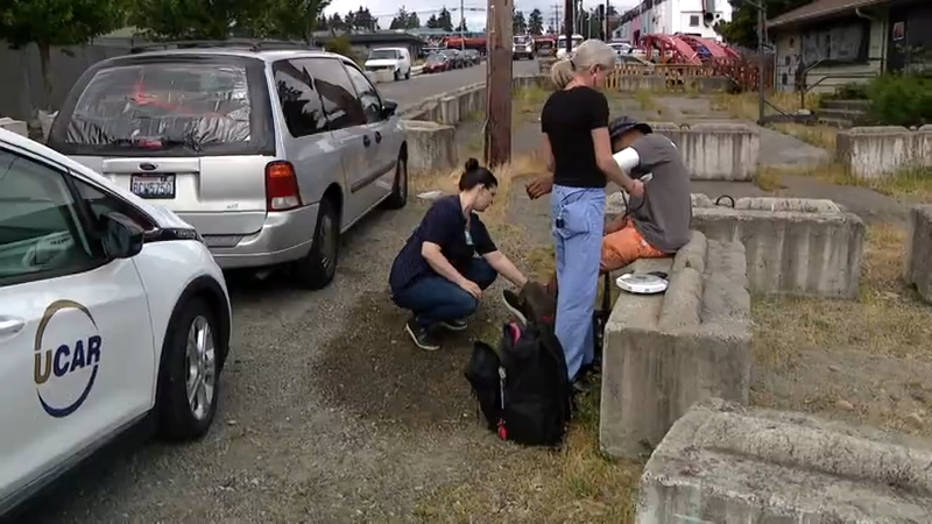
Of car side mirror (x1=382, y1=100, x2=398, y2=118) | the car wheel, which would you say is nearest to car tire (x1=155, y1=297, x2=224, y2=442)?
car side mirror (x1=382, y1=100, x2=398, y2=118)

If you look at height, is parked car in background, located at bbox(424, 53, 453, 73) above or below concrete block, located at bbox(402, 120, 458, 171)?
above

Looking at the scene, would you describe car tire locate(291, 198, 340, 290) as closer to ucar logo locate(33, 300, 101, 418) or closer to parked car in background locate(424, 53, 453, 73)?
ucar logo locate(33, 300, 101, 418)

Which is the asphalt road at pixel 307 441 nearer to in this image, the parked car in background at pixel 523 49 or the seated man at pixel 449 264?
the seated man at pixel 449 264

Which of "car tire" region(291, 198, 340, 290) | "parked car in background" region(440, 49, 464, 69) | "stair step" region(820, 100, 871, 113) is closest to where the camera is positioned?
"car tire" region(291, 198, 340, 290)

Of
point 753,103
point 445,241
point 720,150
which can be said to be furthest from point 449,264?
point 753,103

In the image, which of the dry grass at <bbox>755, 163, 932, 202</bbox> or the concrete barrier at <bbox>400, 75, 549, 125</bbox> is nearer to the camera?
the dry grass at <bbox>755, 163, 932, 202</bbox>

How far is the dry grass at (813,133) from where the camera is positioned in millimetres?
15445

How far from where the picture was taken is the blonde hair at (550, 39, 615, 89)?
14.3ft

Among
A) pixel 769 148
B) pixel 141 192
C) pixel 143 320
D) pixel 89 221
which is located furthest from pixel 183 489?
pixel 769 148

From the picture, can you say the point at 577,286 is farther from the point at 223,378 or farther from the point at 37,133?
the point at 37,133

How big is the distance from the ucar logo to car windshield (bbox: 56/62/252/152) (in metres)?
2.69

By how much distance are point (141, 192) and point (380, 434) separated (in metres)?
2.45

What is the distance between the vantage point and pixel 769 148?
49.6 ft

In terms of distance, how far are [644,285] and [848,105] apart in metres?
16.6
